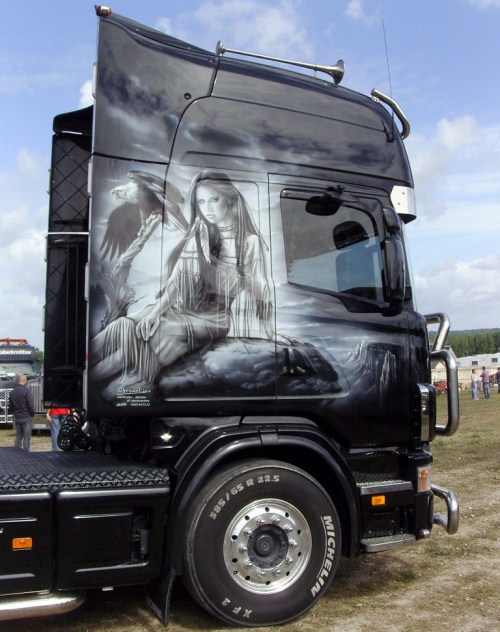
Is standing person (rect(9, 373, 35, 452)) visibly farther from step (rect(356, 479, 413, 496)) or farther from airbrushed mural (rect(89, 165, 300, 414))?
step (rect(356, 479, 413, 496))

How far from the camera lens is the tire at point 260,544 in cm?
435

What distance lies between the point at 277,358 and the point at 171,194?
1285 millimetres

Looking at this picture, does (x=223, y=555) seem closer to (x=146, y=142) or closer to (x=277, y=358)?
(x=277, y=358)

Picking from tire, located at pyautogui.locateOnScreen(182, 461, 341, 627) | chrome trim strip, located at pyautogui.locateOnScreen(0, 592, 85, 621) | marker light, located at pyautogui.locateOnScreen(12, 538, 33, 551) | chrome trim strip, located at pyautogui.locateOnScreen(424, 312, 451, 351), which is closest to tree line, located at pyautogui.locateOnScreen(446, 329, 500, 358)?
chrome trim strip, located at pyautogui.locateOnScreen(424, 312, 451, 351)

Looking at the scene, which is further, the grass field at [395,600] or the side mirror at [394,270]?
the side mirror at [394,270]

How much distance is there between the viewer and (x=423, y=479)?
5.07 metres

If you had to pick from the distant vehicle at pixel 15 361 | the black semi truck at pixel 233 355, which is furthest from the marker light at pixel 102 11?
the distant vehicle at pixel 15 361

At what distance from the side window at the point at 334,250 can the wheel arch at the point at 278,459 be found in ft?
3.53

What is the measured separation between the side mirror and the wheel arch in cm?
115

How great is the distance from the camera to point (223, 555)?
4395 mm

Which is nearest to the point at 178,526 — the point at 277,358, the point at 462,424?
the point at 277,358

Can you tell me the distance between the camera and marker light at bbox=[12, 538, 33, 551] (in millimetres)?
3928

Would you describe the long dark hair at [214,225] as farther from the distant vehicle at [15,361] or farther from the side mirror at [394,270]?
the distant vehicle at [15,361]

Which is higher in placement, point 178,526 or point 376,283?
point 376,283
